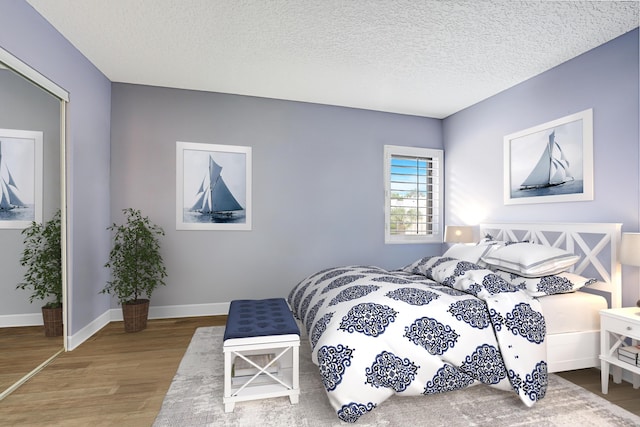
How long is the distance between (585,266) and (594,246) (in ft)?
0.62

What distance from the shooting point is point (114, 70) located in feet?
11.1

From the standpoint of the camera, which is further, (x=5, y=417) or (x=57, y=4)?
(x=57, y=4)

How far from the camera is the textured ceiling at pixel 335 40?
235 centimetres

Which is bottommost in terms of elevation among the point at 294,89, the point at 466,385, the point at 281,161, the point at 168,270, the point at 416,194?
the point at 466,385

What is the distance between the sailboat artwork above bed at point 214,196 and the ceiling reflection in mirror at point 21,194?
1.41 metres

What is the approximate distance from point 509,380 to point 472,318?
42 centimetres

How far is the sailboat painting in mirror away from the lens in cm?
215

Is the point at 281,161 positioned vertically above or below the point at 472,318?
above

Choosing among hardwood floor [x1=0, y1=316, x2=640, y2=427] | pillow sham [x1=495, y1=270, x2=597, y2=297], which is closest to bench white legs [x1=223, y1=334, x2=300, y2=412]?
hardwood floor [x1=0, y1=316, x2=640, y2=427]

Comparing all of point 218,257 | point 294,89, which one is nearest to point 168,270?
point 218,257

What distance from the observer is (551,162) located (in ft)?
10.4

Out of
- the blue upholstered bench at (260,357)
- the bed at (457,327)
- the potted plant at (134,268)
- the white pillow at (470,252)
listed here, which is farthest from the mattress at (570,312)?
the potted plant at (134,268)

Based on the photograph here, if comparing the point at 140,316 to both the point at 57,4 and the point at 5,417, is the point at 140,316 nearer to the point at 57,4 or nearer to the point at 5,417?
the point at 5,417

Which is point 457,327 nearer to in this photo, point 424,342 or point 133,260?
point 424,342
